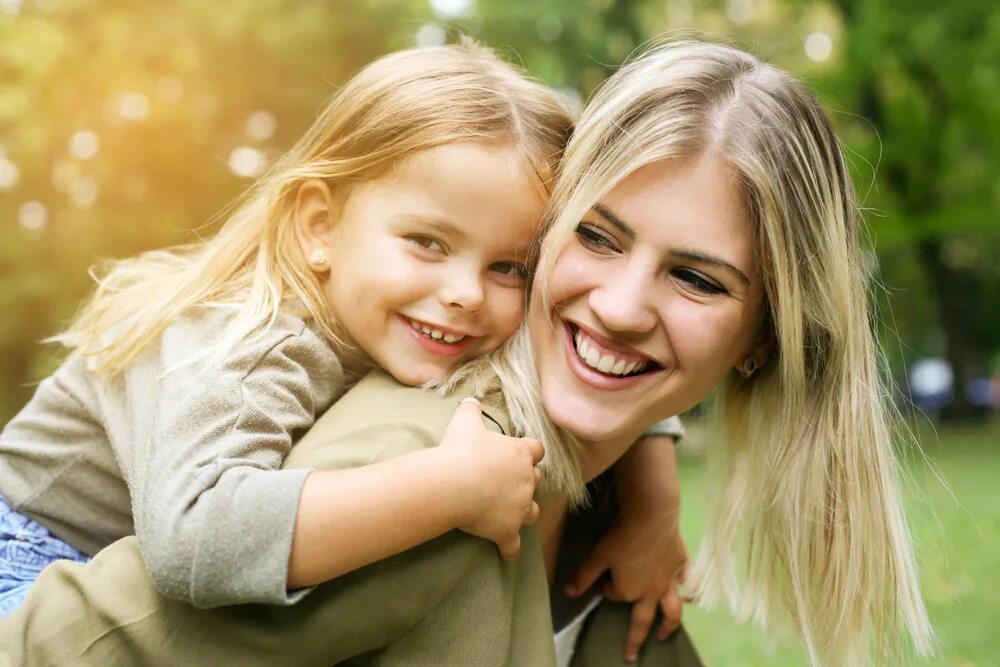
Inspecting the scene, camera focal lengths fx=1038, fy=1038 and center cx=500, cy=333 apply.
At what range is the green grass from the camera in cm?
469

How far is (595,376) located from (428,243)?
1.98 ft

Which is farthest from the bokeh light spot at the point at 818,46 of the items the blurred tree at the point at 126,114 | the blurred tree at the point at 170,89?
the blurred tree at the point at 126,114

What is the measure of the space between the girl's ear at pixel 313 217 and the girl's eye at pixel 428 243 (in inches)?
11.7

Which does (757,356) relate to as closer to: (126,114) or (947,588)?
(947,588)

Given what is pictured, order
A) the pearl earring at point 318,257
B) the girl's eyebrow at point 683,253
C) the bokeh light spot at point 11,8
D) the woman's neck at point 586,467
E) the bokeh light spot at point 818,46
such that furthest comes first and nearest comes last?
the bokeh light spot at point 818,46 → the bokeh light spot at point 11,8 → the pearl earring at point 318,257 → the woman's neck at point 586,467 → the girl's eyebrow at point 683,253

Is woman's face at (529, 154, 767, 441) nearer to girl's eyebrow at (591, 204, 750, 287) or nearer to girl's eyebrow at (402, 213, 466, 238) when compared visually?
girl's eyebrow at (591, 204, 750, 287)

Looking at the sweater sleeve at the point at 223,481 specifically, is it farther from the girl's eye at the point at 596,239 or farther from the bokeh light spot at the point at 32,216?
the bokeh light spot at the point at 32,216

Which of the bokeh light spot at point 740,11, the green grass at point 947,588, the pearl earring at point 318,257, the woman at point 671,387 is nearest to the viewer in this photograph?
the woman at point 671,387

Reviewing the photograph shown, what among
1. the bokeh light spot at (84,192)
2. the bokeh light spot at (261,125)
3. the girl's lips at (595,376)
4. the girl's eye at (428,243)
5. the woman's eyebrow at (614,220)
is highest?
the woman's eyebrow at (614,220)

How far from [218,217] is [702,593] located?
1947 mm

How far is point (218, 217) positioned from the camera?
340cm

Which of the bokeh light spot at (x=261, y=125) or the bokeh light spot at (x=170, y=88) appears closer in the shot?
the bokeh light spot at (x=170, y=88)

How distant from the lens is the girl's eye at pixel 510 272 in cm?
276

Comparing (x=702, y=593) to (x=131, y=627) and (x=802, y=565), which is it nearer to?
(x=802, y=565)
